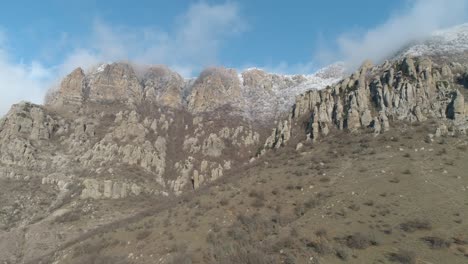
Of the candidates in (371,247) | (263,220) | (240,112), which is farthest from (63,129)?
(371,247)

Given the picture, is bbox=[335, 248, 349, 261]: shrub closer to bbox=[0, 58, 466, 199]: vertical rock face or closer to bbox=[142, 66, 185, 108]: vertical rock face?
bbox=[0, 58, 466, 199]: vertical rock face

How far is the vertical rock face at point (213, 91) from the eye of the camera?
13488cm

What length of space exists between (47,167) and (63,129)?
1926 cm

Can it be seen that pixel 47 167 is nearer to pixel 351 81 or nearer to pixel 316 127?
pixel 316 127

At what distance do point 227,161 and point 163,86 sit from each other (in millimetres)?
58706

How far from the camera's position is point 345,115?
70438mm

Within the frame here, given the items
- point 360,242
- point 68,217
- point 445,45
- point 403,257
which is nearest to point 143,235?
point 360,242

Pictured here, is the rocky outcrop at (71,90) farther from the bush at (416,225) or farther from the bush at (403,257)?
the bush at (403,257)

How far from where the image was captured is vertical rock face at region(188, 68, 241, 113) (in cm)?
13488

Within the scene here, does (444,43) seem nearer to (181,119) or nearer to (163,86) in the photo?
(181,119)

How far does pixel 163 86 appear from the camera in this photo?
148875mm

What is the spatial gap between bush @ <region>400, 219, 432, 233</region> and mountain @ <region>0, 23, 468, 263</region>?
0.11m

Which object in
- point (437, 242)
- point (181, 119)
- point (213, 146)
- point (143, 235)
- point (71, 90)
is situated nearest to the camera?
point (437, 242)

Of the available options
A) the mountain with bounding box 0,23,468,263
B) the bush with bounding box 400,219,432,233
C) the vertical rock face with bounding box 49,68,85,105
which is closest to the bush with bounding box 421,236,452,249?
the mountain with bounding box 0,23,468,263
